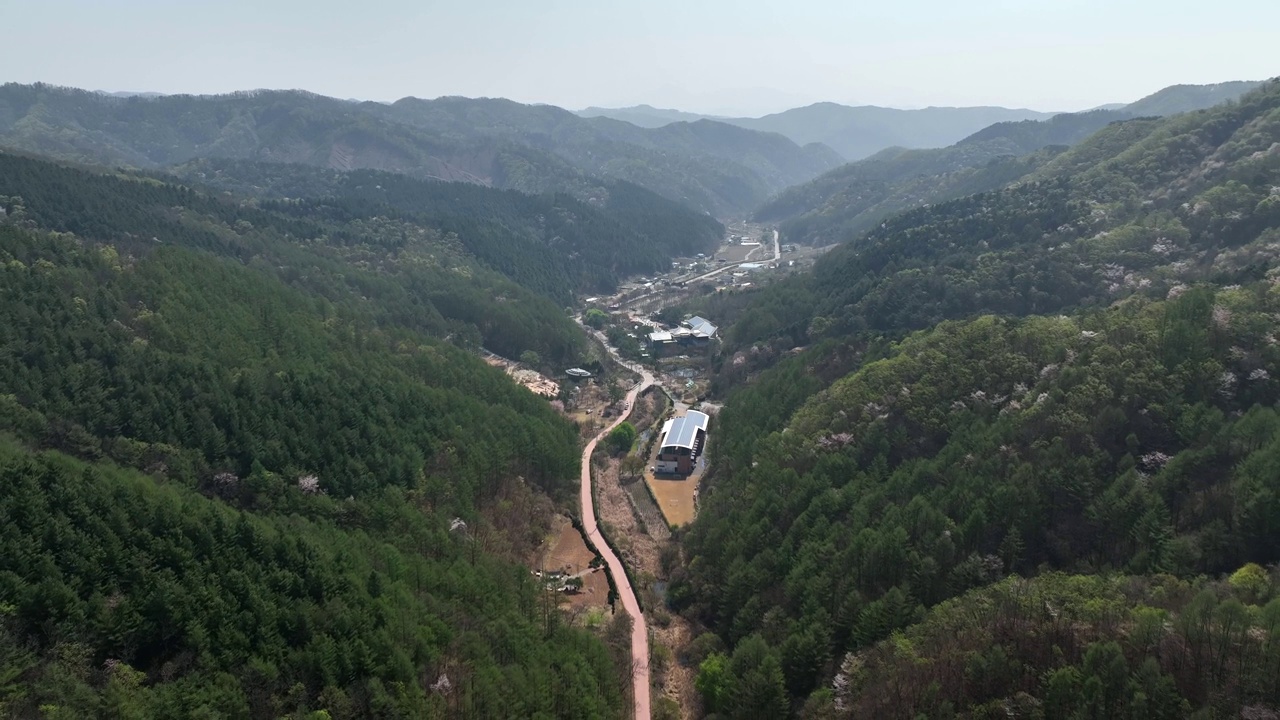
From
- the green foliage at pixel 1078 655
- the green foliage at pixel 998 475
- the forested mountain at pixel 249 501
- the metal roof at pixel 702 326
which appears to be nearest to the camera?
the green foliage at pixel 1078 655

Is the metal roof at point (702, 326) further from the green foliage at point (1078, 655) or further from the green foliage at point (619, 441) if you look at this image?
the green foliage at point (1078, 655)

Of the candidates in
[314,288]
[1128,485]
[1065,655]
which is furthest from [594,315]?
[1065,655]

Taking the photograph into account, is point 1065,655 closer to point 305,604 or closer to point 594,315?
point 305,604

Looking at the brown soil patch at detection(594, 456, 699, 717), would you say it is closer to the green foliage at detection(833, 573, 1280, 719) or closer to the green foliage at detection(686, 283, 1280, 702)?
the green foliage at detection(686, 283, 1280, 702)

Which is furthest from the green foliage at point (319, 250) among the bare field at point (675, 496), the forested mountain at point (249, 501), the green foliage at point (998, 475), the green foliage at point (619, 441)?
the green foliage at point (998, 475)

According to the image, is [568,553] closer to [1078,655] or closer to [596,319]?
[1078,655]

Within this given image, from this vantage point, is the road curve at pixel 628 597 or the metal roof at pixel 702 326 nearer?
the road curve at pixel 628 597

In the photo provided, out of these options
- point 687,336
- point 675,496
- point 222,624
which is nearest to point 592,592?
point 675,496

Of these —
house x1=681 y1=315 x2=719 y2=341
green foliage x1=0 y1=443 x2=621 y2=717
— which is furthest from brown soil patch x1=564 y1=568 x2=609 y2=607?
house x1=681 y1=315 x2=719 y2=341
